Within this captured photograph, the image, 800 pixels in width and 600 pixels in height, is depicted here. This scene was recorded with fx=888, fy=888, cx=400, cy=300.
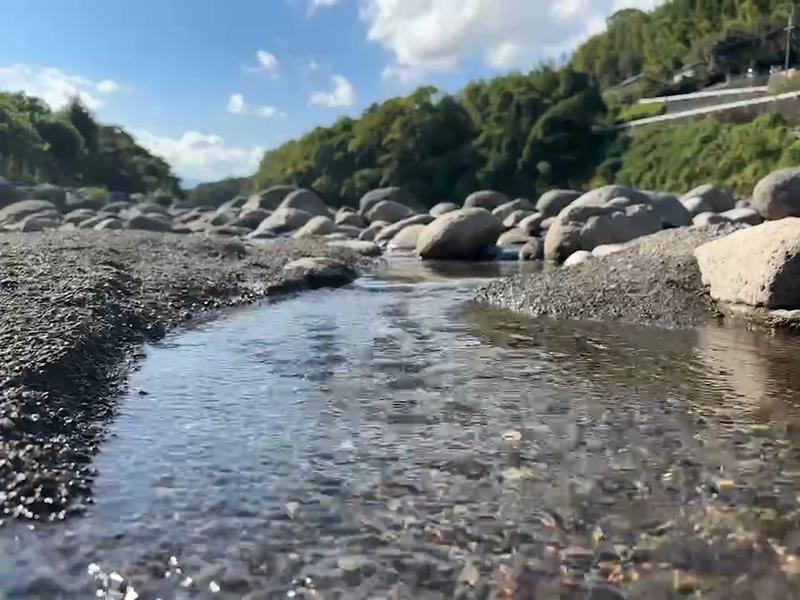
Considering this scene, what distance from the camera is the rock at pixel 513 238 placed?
85.7 feet

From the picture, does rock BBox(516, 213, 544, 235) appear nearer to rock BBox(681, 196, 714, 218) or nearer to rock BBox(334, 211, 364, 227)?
rock BBox(681, 196, 714, 218)

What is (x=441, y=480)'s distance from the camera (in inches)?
209

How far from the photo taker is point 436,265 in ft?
73.3

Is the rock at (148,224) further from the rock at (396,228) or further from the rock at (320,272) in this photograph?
the rock at (320,272)

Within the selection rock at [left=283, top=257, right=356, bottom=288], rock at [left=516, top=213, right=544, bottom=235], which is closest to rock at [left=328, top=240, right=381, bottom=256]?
rock at [left=516, top=213, right=544, bottom=235]

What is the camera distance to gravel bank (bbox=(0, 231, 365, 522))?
17.3 ft

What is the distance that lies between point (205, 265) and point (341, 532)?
13.0 meters

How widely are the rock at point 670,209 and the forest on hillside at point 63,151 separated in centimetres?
6050

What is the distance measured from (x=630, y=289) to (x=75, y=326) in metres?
7.37

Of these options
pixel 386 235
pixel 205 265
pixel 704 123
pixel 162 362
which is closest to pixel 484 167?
pixel 704 123

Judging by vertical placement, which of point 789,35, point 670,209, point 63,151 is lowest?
point 670,209

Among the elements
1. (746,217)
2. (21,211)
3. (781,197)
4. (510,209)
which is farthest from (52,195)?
(781,197)

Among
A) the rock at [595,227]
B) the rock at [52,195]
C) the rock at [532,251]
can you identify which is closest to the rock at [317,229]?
the rock at [532,251]

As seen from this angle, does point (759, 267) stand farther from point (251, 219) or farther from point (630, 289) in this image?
point (251, 219)
